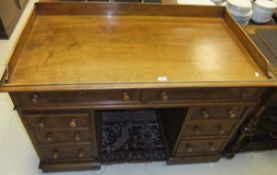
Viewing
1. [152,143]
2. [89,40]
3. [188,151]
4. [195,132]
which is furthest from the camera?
[152,143]

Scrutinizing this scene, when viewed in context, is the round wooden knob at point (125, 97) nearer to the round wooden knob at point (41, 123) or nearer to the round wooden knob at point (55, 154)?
the round wooden knob at point (41, 123)

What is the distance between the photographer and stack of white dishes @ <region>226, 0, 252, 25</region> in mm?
1327

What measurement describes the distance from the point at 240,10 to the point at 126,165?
117cm

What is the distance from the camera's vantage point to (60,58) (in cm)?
97

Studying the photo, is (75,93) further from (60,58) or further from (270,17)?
(270,17)

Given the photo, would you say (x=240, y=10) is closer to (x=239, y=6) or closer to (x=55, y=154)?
(x=239, y=6)

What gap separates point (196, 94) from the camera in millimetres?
1031

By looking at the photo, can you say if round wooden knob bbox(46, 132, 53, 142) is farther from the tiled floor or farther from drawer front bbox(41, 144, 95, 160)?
the tiled floor

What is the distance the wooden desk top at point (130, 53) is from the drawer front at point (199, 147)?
517 millimetres

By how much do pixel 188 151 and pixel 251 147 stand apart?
50 centimetres

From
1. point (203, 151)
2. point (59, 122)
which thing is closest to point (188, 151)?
point (203, 151)

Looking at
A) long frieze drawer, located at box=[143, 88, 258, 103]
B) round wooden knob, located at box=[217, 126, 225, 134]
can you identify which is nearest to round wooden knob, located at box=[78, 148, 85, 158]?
long frieze drawer, located at box=[143, 88, 258, 103]

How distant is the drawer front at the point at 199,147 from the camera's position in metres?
1.35

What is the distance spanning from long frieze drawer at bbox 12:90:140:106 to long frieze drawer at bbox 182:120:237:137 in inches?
15.8
